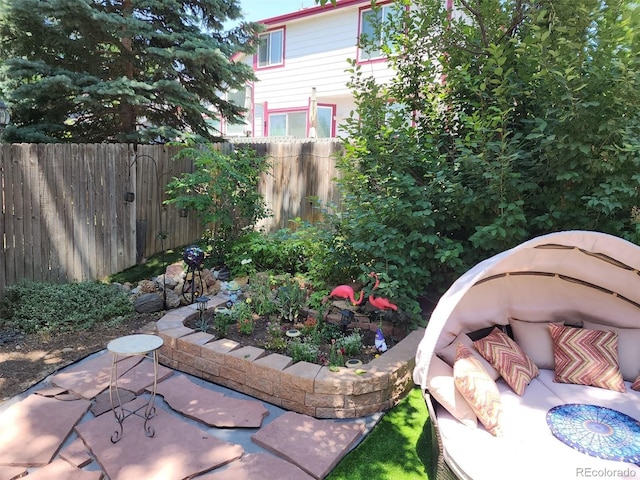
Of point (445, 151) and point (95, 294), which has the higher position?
point (445, 151)

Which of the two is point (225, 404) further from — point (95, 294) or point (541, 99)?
point (541, 99)

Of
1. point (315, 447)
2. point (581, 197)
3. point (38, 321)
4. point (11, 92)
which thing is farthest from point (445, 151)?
point (11, 92)

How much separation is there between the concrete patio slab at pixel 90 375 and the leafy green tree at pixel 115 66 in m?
3.92

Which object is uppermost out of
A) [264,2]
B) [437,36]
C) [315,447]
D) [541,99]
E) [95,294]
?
[264,2]

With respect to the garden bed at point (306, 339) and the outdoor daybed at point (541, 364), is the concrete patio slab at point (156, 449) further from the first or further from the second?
the outdoor daybed at point (541, 364)

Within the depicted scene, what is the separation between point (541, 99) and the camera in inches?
147

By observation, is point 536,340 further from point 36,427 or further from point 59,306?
point 59,306

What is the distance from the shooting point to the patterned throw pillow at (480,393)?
2.74m

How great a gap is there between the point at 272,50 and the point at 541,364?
13.0 metres

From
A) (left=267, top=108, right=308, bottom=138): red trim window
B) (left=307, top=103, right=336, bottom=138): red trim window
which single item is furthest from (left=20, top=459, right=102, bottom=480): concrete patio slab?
(left=267, top=108, right=308, bottom=138): red trim window

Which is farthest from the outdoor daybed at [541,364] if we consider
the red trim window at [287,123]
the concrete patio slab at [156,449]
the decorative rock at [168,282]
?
the red trim window at [287,123]

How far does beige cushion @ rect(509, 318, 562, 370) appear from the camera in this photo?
11.6 ft

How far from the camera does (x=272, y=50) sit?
14.0 metres

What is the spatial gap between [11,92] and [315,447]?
21.9ft
